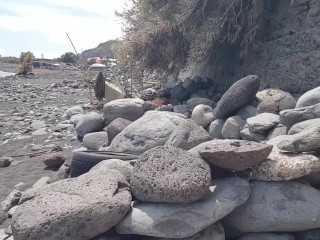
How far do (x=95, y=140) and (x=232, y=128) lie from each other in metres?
2.58

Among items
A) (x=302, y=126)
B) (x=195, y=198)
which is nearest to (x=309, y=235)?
(x=195, y=198)

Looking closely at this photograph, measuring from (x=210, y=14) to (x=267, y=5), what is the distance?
1334 millimetres

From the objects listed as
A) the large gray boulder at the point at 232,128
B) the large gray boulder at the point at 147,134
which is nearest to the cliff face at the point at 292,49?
the large gray boulder at the point at 232,128

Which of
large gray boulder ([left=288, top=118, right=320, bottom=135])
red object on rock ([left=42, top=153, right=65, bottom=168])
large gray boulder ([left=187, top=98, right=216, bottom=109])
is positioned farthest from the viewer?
large gray boulder ([left=187, top=98, right=216, bottom=109])

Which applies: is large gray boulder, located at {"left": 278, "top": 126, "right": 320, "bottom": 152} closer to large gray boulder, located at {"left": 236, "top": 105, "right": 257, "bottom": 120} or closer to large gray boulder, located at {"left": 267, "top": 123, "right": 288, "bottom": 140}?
large gray boulder, located at {"left": 267, "top": 123, "right": 288, "bottom": 140}

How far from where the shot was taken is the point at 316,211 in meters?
3.27

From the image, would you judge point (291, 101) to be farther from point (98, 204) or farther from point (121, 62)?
point (121, 62)

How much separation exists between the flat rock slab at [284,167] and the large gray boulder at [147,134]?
1780 mm

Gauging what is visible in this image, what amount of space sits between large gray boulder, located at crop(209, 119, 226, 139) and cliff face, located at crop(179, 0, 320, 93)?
5.89ft

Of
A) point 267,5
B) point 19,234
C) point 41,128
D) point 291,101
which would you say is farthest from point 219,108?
point 41,128

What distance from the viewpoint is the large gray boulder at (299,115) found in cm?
428

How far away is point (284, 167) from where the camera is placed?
341 centimetres

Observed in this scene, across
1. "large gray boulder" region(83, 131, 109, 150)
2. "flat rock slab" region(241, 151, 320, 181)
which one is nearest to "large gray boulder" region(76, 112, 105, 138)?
"large gray boulder" region(83, 131, 109, 150)

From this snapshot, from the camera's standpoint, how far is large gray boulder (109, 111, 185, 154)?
517 cm
